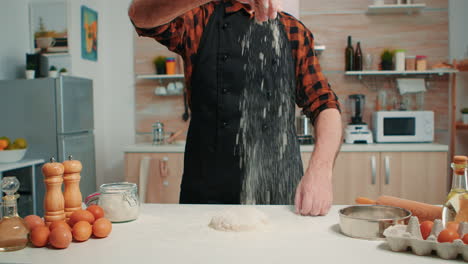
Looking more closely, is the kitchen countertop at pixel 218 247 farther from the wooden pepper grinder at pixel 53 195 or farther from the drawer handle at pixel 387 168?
the drawer handle at pixel 387 168

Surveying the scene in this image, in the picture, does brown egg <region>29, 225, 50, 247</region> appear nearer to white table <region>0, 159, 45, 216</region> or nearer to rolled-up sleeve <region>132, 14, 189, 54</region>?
rolled-up sleeve <region>132, 14, 189, 54</region>

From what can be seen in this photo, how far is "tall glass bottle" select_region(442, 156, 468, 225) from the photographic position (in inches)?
40.3

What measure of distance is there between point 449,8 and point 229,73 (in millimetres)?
3017

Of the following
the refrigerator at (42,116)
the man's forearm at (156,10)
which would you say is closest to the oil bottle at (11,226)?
the man's forearm at (156,10)

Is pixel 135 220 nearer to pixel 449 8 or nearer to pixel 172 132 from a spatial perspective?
pixel 172 132

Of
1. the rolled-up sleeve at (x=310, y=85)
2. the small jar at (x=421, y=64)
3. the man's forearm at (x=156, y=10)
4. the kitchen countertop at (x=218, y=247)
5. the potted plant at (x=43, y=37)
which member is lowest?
the kitchen countertop at (x=218, y=247)

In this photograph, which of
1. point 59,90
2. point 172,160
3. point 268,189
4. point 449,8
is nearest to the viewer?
point 268,189

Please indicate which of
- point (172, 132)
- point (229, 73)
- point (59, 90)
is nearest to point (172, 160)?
point (172, 132)

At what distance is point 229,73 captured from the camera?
1.67 m

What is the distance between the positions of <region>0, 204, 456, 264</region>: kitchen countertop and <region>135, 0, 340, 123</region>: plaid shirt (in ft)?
1.84

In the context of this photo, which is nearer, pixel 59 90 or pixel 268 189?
pixel 268 189

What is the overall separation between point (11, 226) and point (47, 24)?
10.8ft

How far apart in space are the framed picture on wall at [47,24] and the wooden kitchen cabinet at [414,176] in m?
2.87

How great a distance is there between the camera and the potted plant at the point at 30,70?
11.4 feet
